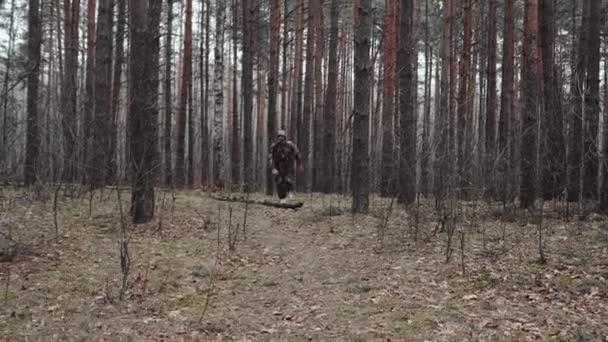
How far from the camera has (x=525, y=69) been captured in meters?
10.1

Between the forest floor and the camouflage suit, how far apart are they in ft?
10.3

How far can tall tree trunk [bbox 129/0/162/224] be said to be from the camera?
342 inches

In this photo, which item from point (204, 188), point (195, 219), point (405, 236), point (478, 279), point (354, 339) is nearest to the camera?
point (354, 339)

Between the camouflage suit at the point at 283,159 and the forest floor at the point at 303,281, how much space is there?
313cm

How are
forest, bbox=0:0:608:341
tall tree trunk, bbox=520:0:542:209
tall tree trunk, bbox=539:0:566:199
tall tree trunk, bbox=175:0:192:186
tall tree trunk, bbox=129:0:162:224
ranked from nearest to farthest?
forest, bbox=0:0:608:341
tall tree trunk, bbox=129:0:162:224
tall tree trunk, bbox=520:0:542:209
tall tree trunk, bbox=539:0:566:199
tall tree trunk, bbox=175:0:192:186

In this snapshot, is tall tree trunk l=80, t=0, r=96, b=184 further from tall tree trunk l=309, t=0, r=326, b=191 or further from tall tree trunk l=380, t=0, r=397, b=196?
tall tree trunk l=309, t=0, r=326, b=191

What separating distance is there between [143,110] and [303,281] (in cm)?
412

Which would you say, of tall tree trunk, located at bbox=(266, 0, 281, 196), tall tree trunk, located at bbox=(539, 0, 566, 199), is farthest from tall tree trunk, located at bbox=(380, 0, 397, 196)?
tall tree trunk, located at bbox=(539, 0, 566, 199)

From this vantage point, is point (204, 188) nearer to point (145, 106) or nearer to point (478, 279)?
point (145, 106)

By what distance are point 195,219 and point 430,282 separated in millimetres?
4971

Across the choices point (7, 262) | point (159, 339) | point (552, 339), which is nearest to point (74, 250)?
point (7, 262)

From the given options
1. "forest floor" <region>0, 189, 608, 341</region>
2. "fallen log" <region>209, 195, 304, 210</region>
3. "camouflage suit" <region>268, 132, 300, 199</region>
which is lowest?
"forest floor" <region>0, 189, 608, 341</region>

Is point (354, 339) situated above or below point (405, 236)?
below

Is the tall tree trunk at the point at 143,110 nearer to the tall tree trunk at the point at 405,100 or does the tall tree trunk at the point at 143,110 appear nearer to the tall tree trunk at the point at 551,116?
the tall tree trunk at the point at 405,100
